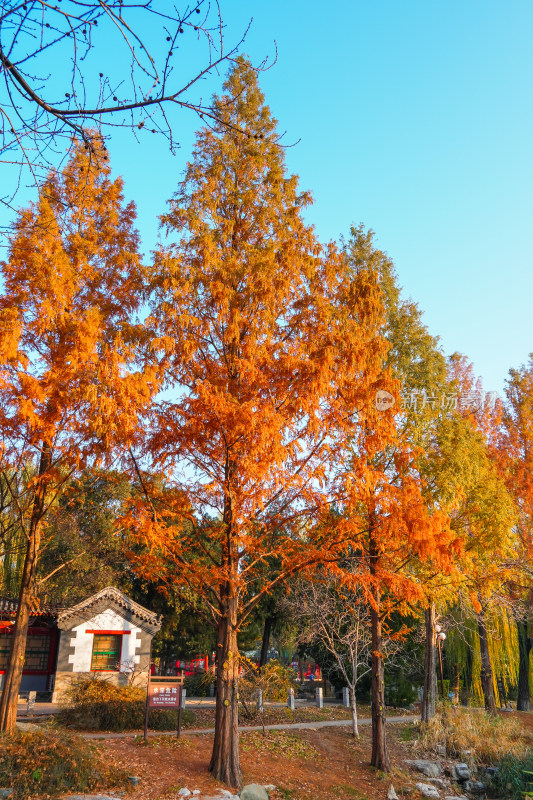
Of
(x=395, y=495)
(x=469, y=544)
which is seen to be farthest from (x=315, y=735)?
(x=395, y=495)

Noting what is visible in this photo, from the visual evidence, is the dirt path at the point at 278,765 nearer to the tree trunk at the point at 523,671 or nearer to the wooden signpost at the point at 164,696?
the wooden signpost at the point at 164,696

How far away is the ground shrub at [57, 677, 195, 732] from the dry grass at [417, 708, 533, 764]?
21.5 ft

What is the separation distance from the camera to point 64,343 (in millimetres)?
9977

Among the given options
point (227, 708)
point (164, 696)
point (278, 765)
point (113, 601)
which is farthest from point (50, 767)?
point (113, 601)

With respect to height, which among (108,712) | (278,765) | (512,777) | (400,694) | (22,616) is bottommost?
(400,694)

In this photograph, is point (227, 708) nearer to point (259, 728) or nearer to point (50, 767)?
point (50, 767)

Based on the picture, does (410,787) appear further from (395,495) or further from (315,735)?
(395,495)

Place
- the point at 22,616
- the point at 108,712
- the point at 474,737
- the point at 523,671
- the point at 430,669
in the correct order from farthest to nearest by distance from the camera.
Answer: the point at 523,671
the point at 430,669
the point at 474,737
the point at 108,712
the point at 22,616

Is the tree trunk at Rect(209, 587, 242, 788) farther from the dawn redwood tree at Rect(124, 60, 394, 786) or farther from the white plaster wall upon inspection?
the white plaster wall

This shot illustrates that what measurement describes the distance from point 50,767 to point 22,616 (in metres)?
3.17

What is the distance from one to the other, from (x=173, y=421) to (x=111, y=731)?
9367 millimetres

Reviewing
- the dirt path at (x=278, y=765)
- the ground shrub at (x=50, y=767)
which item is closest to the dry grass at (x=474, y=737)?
the dirt path at (x=278, y=765)

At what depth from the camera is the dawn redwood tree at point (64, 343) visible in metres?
8.23

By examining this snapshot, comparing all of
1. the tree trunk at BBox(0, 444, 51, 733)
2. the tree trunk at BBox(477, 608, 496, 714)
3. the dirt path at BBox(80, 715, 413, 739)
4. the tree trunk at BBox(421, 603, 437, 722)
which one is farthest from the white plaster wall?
the tree trunk at BBox(477, 608, 496, 714)
